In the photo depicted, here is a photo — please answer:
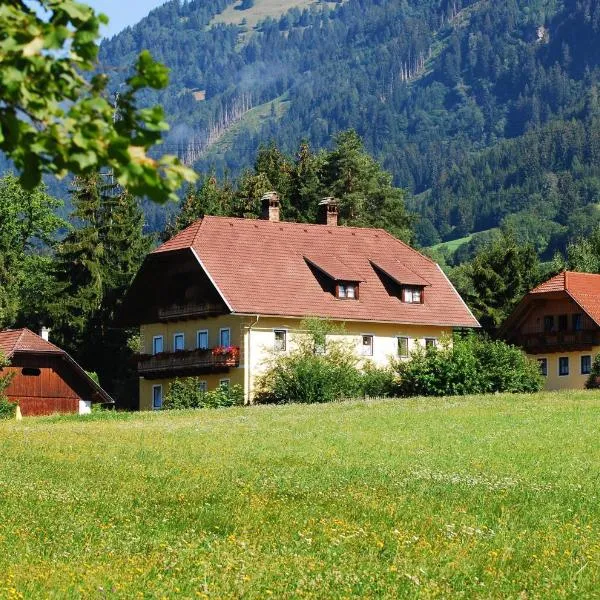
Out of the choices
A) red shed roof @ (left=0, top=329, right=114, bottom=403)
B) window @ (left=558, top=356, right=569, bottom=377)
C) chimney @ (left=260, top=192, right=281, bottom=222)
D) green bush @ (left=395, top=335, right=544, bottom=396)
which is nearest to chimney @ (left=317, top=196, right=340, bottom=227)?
chimney @ (left=260, top=192, right=281, bottom=222)

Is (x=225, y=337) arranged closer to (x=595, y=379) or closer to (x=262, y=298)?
(x=262, y=298)

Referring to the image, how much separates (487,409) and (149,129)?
37581 mm

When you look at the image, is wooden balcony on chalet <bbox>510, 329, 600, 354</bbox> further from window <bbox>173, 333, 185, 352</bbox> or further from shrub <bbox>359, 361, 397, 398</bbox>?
window <bbox>173, 333, 185, 352</bbox>

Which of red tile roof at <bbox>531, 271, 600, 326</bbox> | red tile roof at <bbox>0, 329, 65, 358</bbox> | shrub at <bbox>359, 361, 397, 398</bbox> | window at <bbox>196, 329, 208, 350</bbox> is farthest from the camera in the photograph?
red tile roof at <bbox>531, 271, 600, 326</bbox>

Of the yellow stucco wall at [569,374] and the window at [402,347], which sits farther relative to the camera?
the yellow stucco wall at [569,374]

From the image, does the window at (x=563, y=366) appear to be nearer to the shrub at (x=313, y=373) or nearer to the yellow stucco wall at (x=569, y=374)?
the yellow stucco wall at (x=569, y=374)

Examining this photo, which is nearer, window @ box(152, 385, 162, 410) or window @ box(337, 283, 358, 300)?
window @ box(337, 283, 358, 300)

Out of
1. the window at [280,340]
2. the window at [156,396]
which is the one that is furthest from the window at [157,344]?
the window at [280,340]

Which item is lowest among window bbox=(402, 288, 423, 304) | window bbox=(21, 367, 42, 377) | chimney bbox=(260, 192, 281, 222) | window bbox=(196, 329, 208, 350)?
window bbox=(21, 367, 42, 377)

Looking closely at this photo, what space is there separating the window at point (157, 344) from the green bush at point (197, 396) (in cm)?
788

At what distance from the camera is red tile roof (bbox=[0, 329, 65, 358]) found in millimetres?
66062

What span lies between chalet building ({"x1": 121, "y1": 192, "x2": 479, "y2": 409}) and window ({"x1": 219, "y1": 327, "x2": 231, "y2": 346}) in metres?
0.04

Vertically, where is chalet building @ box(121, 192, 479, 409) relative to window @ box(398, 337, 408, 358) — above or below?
above

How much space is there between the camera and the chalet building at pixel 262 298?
64500 mm
